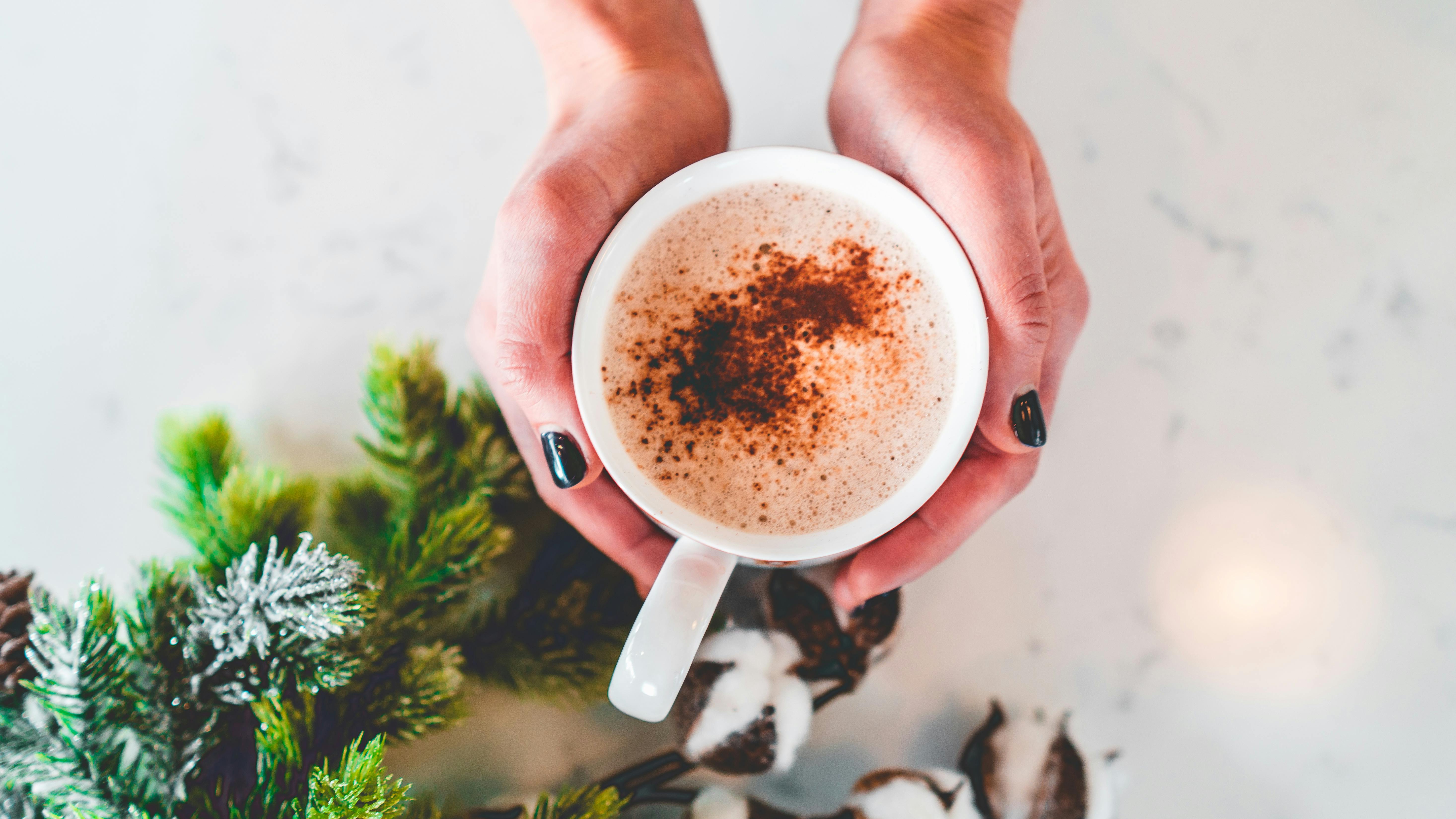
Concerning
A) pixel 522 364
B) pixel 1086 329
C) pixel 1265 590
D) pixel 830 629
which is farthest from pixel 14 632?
pixel 1265 590

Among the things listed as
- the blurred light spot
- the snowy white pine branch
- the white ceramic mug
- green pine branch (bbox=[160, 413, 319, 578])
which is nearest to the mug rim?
the white ceramic mug

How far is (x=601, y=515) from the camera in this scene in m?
0.75

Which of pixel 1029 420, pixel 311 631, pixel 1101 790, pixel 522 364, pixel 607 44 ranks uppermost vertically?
pixel 607 44

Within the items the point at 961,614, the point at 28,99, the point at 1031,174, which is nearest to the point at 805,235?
the point at 1031,174

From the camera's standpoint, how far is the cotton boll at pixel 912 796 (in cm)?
73

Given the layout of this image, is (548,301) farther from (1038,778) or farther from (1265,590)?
(1265,590)

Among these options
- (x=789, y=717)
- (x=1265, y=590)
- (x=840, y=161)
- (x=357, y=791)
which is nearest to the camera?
(x=357, y=791)

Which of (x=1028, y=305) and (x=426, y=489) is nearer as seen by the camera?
(x=1028, y=305)

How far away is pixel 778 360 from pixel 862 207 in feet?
0.48

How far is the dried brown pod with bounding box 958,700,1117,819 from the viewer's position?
30.0 inches

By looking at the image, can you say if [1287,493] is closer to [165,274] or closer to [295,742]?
[295,742]

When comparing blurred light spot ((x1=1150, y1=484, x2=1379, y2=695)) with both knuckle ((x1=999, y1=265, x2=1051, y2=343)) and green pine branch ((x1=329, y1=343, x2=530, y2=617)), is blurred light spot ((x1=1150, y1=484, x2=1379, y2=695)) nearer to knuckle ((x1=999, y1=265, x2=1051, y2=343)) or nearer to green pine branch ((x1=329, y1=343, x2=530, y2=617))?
knuckle ((x1=999, y1=265, x2=1051, y2=343))

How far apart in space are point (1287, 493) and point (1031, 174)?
0.54 metres

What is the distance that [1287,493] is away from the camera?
3.03 feet
